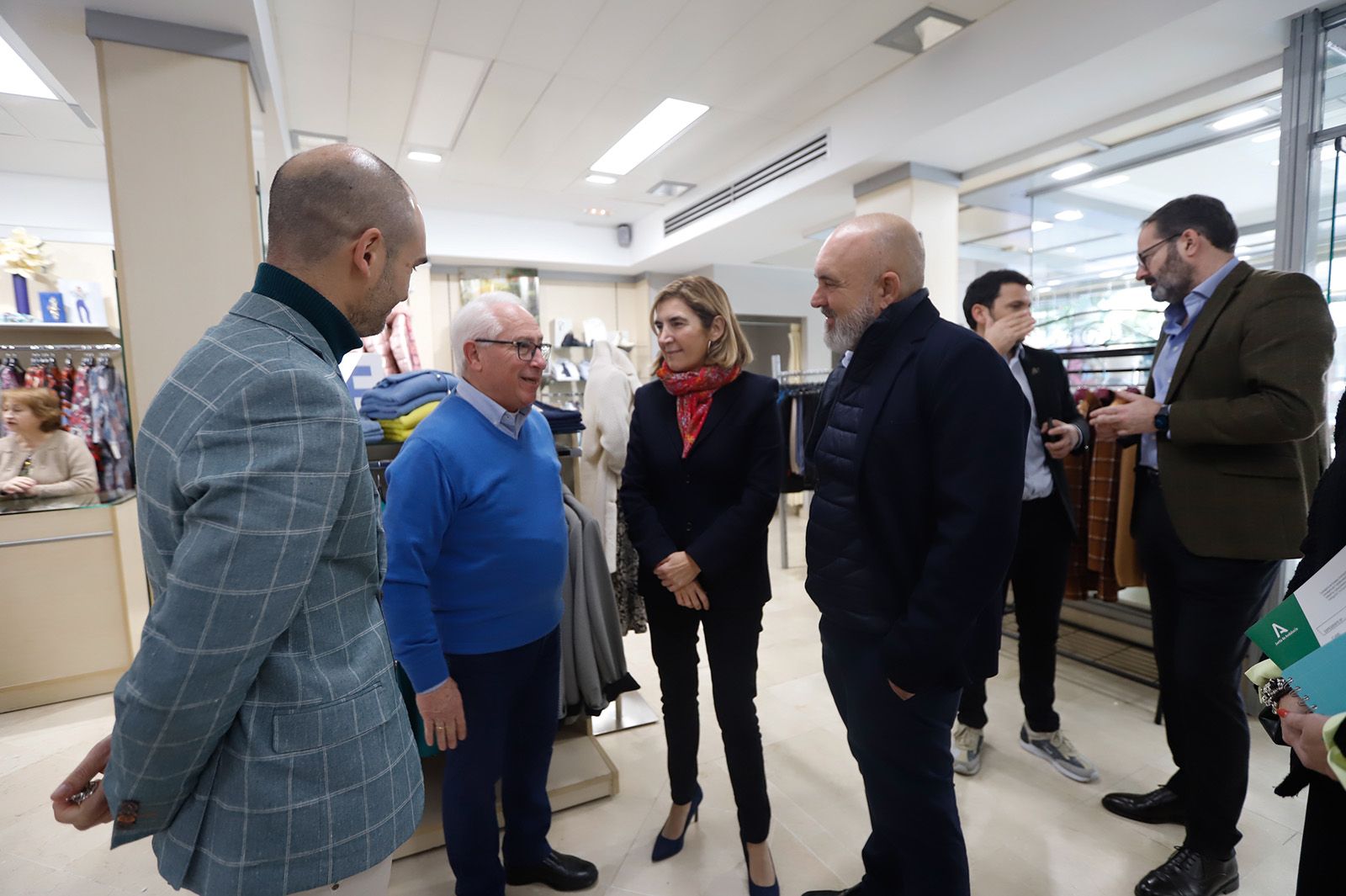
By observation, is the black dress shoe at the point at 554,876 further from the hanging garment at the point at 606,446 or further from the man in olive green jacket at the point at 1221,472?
the man in olive green jacket at the point at 1221,472

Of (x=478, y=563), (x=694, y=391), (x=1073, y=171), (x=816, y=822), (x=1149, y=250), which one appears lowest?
(x=816, y=822)

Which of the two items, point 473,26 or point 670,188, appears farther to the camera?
point 670,188

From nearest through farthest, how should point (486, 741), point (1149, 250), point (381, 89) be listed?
point (486, 741)
point (1149, 250)
point (381, 89)

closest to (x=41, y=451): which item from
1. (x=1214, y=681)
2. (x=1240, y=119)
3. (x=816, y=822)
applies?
(x=816, y=822)

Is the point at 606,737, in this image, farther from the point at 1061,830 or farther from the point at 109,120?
the point at 109,120

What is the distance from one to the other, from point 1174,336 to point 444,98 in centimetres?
417

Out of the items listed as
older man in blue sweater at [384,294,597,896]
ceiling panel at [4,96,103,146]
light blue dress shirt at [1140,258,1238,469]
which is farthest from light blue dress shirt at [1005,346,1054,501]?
ceiling panel at [4,96,103,146]

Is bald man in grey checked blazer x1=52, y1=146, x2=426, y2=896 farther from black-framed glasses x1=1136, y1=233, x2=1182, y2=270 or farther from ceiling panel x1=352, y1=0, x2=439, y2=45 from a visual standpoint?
ceiling panel x1=352, y1=0, x2=439, y2=45

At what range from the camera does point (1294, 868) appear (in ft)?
6.03

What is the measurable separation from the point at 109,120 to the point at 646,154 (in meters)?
3.58

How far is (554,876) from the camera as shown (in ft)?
6.00

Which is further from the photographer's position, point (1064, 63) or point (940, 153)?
point (940, 153)

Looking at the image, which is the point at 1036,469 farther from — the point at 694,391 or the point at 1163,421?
the point at 694,391

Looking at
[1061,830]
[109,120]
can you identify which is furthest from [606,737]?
[109,120]
